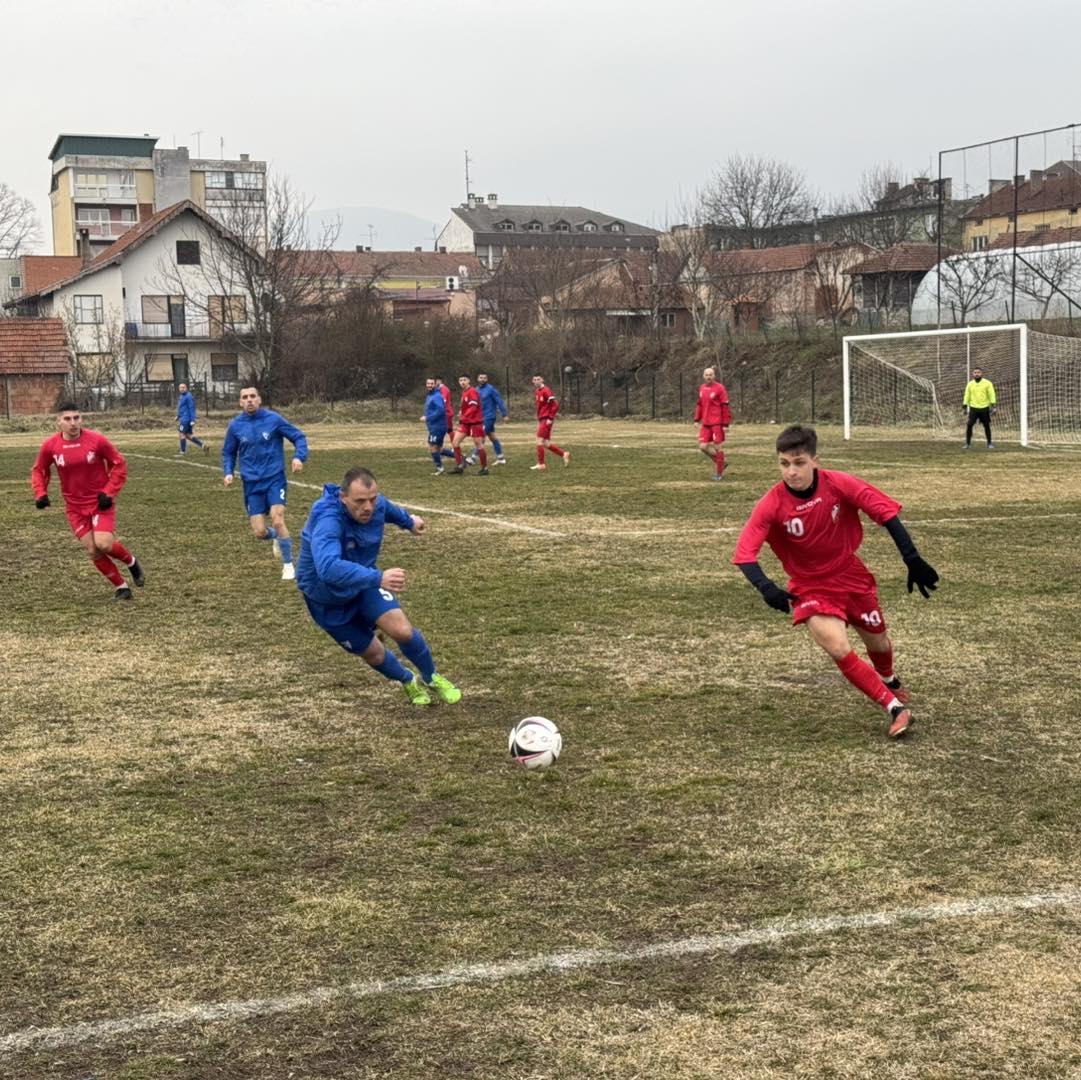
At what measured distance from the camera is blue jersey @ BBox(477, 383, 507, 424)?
25.1m

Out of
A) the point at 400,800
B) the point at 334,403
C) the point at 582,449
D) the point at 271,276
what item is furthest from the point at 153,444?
the point at 400,800

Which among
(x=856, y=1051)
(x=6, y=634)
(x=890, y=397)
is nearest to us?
(x=856, y=1051)

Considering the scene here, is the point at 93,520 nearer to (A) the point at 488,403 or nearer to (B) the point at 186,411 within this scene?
(A) the point at 488,403

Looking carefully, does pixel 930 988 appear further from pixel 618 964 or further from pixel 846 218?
pixel 846 218

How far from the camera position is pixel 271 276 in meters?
66.7

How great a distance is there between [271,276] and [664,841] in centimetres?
6380

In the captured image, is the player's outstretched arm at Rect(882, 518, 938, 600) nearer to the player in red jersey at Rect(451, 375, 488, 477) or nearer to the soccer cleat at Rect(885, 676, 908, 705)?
the soccer cleat at Rect(885, 676, 908, 705)

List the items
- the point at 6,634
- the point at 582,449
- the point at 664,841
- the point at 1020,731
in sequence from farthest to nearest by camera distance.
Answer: the point at 582,449 < the point at 6,634 < the point at 1020,731 < the point at 664,841

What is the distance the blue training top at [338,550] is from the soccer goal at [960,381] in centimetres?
2530

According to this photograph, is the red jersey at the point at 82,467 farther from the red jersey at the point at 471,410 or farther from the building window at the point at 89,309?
the building window at the point at 89,309

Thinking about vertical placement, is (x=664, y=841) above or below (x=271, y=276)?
below

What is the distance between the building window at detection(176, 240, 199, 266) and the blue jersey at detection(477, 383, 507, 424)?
2074 inches

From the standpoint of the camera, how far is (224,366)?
7781 cm

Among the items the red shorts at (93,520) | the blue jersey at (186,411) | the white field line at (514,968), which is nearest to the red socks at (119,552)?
the red shorts at (93,520)
